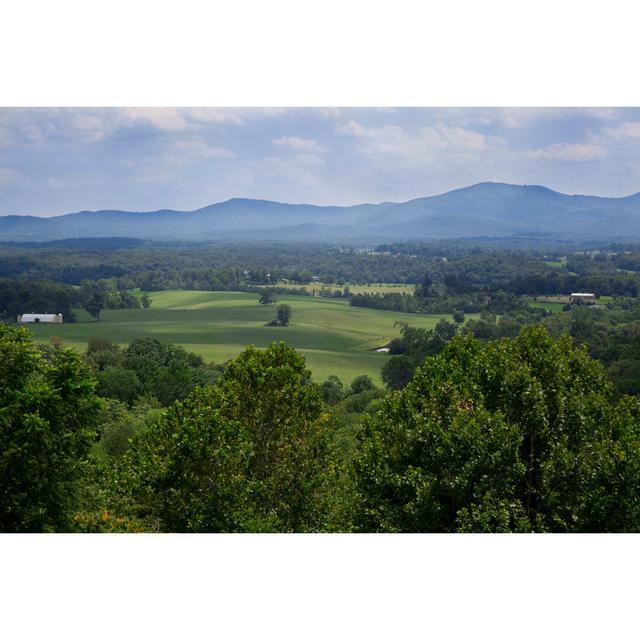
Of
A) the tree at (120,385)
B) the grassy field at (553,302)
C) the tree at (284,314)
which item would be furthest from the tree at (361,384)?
the tree at (120,385)

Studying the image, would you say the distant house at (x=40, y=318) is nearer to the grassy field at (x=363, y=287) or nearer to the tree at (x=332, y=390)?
the grassy field at (x=363, y=287)

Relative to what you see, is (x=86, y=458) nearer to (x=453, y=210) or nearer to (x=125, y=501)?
(x=125, y=501)

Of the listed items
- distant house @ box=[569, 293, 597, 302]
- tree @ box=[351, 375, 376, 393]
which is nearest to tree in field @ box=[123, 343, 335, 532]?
tree @ box=[351, 375, 376, 393]

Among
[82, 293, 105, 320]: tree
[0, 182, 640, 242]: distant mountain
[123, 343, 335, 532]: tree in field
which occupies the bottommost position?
[123, 343, 335, 532]: tree in field

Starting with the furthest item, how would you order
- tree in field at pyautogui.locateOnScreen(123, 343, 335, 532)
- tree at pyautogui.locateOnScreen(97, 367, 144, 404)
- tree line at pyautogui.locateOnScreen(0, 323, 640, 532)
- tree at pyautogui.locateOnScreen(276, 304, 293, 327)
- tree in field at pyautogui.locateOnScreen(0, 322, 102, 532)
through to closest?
1. tree at pyautogui.locateOnScreen(276, 304, 293, 327)
2. tree at pyautogui.locateOnScreen(97, 367, 144, 404)
3. tree in field at pyautogui.locateOnScreen(123, 343, 335, 532)
4. tree line at pyautogui.locateOnScreen(0, 323, 640, 532)
5. tree in field at pyautogui.locateOnScreen(0, 322, 102, 532)

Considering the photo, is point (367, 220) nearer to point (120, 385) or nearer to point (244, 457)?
point (120, 385)

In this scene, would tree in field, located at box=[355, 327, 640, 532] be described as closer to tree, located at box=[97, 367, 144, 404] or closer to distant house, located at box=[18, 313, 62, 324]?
tree, located at box=[97, 367, 144, 404]

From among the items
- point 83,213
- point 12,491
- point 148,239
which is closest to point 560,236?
point 148,239
